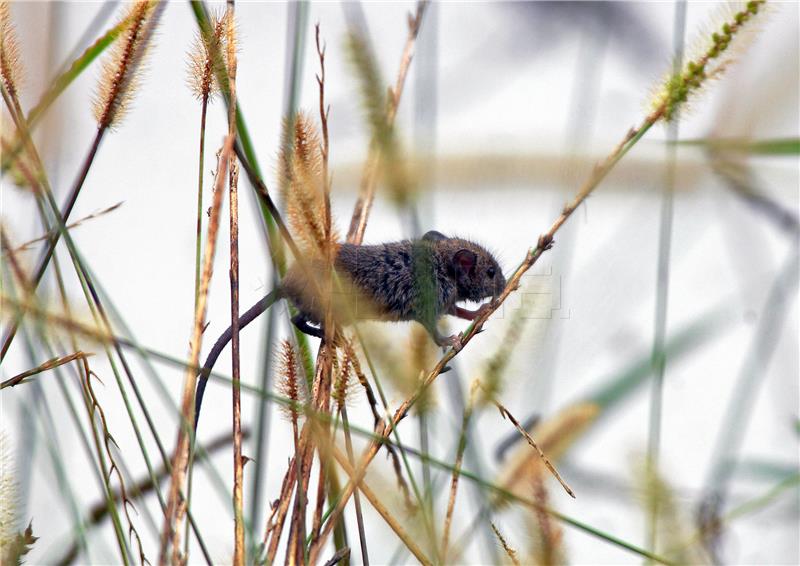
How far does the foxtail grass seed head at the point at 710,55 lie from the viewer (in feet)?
6.36

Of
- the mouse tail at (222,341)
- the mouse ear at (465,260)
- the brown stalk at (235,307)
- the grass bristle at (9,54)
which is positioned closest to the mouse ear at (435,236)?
the mouse ear at (465,260)

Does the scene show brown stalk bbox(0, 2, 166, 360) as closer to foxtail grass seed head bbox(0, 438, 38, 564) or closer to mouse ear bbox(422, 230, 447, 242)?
foxtail grass seed head bbox(0, 438, 38, 564)

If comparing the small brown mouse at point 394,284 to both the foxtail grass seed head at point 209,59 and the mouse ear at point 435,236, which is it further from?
the foxtail grass seed head at point 209,59

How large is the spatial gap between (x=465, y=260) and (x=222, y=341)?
1.54m

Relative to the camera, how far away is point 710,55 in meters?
1.94

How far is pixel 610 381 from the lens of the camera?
1840mm

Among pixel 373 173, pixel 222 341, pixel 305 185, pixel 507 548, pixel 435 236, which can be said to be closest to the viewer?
pixel 305 185

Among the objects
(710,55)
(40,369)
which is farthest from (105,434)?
(710,55)

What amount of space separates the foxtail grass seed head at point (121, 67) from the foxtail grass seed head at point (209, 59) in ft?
0.40

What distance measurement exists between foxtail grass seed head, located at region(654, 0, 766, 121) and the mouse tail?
105cm

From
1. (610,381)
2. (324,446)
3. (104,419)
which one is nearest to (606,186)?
(610,381)

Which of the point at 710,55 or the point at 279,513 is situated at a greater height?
the point at 710,55

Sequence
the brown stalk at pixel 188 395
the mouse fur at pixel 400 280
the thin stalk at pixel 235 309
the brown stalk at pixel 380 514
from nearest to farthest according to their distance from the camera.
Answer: the brown stalk at pixel 188 395, the thin stalk at pixel 235 309, the brown stalk at pixel 380 514, the mouse fur at pixel 400 280

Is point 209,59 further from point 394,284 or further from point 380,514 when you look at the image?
point 394,284
